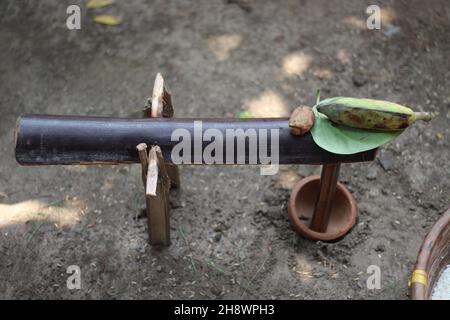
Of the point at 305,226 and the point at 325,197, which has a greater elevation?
the point at 325,197

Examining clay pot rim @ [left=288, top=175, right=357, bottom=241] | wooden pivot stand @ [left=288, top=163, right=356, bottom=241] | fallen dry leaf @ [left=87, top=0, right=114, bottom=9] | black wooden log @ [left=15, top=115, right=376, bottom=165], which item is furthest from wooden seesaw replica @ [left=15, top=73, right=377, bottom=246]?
fallen dry leaf @ [left=87, top=0, right=114, bottom=9]

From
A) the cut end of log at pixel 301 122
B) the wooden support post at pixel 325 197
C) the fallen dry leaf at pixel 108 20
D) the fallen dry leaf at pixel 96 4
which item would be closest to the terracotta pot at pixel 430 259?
the wooden support post at pixel 325 197

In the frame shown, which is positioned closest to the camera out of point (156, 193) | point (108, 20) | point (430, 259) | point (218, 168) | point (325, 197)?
point (430, 259)

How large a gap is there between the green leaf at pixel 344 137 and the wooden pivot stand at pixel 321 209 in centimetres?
38

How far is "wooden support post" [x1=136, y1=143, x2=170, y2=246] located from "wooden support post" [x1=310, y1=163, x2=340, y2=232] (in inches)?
28.7

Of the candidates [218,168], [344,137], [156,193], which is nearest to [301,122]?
[344,137]

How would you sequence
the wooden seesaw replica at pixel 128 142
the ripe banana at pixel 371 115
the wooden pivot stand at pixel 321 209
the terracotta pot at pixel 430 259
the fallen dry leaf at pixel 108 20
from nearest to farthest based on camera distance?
the terracotta pot at pixel 430 259, the ripe banana at pixel 371 115, the wooden seesaw replica at pixel 128 142, the wooden pivot stand at pixel 321 209, the fallen dry leaf at pixel 108 20

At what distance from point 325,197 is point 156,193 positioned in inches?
32.5

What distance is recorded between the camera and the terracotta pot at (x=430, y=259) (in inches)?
94.5

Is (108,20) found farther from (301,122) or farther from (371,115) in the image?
(371,115)

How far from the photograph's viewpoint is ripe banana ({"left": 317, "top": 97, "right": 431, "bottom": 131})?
251 centimetres

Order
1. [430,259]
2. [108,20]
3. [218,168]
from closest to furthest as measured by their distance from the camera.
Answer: [430,259] → [218,168] → [108,20]

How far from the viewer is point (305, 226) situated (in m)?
3.18

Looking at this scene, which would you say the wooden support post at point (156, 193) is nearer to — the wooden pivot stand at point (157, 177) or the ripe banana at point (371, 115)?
the wooden pivot stand at point (157, 177)
